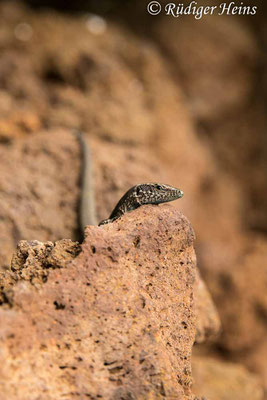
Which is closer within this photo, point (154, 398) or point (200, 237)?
point (154, 398)

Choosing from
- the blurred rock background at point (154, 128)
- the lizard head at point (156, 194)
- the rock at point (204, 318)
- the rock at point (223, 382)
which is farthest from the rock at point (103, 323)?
the rock at point (223, 382)

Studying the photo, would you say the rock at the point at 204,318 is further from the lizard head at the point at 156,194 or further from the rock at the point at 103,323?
the rock at the point at 103,323

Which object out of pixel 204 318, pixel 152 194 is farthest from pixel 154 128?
pixel 152 194

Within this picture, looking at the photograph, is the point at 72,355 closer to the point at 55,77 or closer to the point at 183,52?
the point at 55,77

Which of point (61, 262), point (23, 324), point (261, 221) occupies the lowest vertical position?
point (23, 324)

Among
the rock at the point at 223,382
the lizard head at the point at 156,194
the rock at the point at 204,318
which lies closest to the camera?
the lizard head at the point at 156,194

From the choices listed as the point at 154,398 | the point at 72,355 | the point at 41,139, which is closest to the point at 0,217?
the point at 41,139
